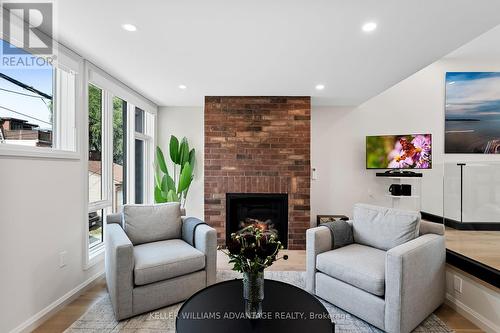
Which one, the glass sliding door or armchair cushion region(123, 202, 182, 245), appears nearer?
armchair cushion region(123, 202, 182, 245)

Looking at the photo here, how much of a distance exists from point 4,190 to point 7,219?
200 millimetres

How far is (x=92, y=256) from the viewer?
248 centimetres

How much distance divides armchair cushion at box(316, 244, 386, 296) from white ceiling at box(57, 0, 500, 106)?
1800mm

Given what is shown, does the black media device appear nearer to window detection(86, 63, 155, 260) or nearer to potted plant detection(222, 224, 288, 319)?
potted plant detection(222, 224, 288, 319)

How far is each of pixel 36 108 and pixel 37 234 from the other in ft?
3.42

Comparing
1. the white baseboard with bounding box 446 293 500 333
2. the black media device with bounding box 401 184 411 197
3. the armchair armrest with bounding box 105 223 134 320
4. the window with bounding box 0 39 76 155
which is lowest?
the white baseboard with bounding box 446 293 500 333

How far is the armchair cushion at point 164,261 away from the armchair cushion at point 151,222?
12 cm

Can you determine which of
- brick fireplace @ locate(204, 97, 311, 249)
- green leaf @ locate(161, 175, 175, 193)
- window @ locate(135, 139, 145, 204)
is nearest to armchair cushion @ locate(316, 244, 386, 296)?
brick fireplace @ locate(204, 97, 311, 249)

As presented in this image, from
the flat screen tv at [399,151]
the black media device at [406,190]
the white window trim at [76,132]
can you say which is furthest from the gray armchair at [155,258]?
the black media device at [406,190]

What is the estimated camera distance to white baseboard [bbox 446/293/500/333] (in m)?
1.73

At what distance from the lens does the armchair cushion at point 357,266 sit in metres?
1.75

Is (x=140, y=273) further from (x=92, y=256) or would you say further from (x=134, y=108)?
(x=134, y=108)

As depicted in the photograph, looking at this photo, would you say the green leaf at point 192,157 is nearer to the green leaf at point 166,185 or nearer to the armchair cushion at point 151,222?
the green leaf at point 166,185

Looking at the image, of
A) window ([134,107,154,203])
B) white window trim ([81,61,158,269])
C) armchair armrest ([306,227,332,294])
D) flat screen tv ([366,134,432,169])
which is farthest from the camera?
window ([134,107,154,203])
